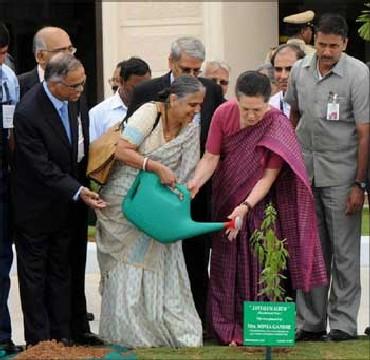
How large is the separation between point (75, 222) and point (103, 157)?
1.39 feet

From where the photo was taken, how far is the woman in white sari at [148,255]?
6.62m

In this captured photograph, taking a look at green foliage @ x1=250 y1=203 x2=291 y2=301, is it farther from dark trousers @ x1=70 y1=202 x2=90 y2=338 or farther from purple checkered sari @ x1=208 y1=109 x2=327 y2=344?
dark trousers @ x1=70 y1=202 x2=90 y2=338

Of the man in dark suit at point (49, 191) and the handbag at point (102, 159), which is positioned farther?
the handbag at point (102, 159)

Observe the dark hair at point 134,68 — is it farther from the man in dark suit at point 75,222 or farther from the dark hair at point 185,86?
the dark hair at point 185,86

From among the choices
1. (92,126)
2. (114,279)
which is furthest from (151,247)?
(92,126)

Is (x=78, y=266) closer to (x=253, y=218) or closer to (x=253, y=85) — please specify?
(x=253, y=218)

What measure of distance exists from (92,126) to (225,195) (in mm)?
1842

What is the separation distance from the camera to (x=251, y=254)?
6.77 m

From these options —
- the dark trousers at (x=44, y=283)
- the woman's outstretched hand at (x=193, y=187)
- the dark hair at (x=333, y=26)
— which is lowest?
the dark trousers at (x=44, y=283)

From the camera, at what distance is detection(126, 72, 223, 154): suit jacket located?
7.08 meters

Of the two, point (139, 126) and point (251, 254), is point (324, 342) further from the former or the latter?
point (139, 126)

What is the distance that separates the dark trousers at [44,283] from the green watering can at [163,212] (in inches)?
19.4

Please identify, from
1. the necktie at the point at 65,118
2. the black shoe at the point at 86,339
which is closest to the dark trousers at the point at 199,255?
the black shoe at the point at 86,339

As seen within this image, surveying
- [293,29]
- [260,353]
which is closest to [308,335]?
[260,353]
